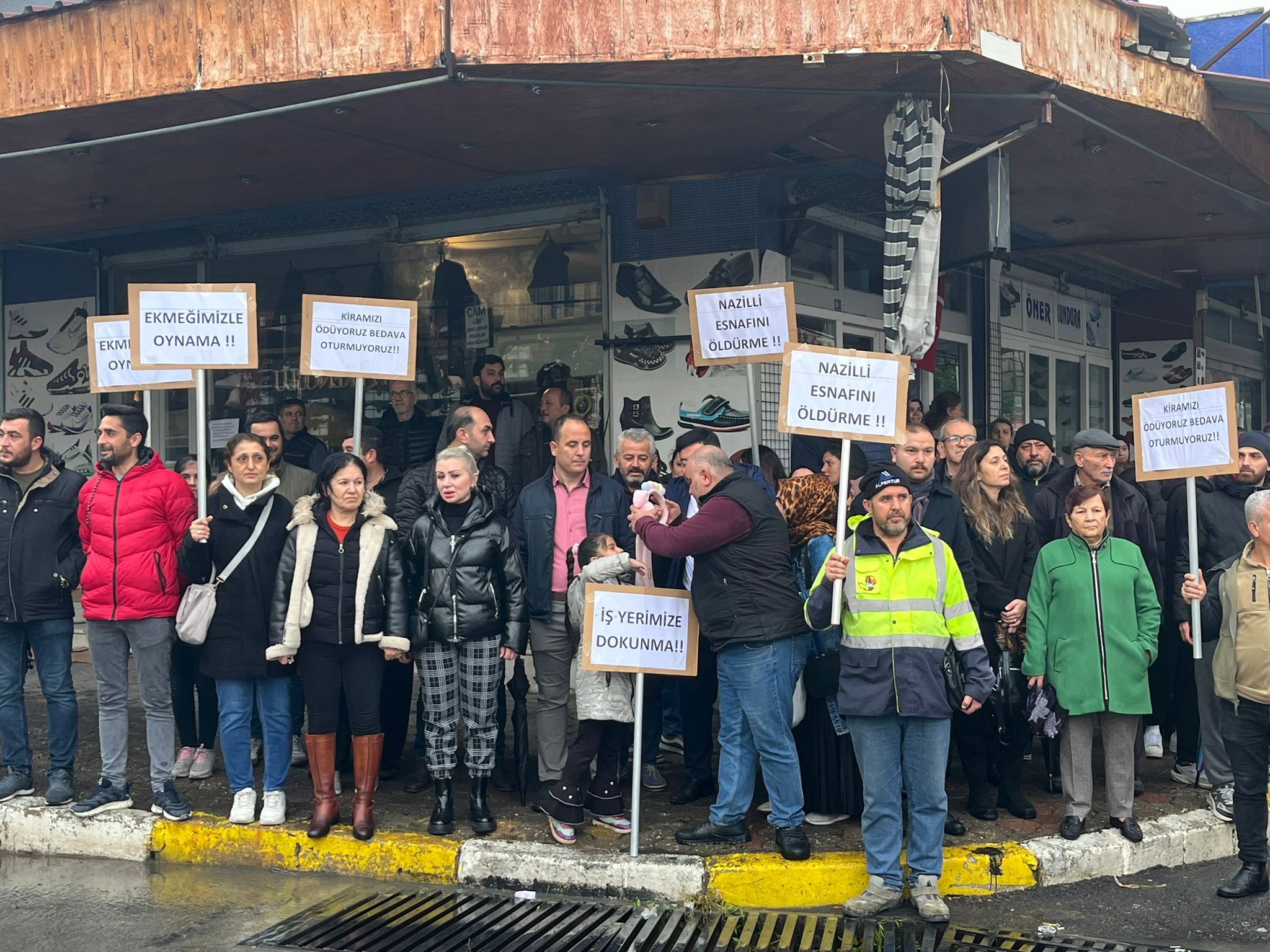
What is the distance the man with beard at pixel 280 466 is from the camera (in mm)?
7332

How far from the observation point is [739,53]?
6797mm

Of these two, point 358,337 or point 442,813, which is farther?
point 358,337

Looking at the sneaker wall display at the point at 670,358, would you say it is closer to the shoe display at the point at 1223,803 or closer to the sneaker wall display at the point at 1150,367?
the shoe display at the point at 1223,803

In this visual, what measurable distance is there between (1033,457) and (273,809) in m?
4.72

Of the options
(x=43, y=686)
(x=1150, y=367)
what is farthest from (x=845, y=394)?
(x=1150, y=367)

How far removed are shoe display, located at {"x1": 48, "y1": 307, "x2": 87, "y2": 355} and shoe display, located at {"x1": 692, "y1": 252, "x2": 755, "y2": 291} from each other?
7.12 m

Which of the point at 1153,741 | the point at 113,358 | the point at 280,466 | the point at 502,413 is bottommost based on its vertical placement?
the point at 1153,741

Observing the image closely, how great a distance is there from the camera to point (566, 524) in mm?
6691

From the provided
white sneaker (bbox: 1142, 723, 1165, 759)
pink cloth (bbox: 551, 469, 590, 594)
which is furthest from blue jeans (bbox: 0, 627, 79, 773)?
white sneaker (bbox: 1142, 723, 1165, 759)

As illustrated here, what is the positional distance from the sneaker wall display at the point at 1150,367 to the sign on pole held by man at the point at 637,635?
1311 cm

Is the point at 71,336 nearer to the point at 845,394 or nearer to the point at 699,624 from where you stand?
the point at 699,624

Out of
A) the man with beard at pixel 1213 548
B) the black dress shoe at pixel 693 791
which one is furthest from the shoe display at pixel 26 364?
the man with beard at pixel 1213 548

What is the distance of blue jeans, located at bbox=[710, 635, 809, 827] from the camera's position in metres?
5.85

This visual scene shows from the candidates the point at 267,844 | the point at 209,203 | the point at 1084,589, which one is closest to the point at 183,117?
the point at 209,203
